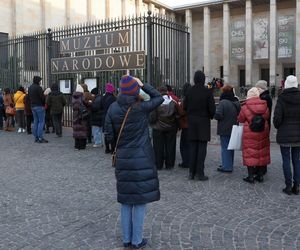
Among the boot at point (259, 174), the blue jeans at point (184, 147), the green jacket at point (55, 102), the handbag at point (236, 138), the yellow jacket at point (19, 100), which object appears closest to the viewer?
the boot at point (259, 174)

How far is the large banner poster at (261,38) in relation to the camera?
5019cm

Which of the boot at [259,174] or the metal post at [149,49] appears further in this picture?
the metal post at [149,49]

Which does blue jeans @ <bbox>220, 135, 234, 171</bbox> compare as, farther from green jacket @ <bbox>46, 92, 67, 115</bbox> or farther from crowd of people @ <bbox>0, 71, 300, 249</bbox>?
green jacket @ <bbox>46, 92, 67, 115</bbox>

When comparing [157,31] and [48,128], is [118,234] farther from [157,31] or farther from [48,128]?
[48,128]

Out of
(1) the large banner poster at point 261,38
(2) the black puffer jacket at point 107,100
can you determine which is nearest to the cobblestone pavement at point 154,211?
(2) the black puffer jacket at point 107,100

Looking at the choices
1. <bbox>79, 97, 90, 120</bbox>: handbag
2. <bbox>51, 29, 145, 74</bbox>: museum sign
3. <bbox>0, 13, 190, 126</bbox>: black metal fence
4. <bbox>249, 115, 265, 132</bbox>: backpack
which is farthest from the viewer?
<bbox>51, 29, 145, 74</bbox>: museum sign

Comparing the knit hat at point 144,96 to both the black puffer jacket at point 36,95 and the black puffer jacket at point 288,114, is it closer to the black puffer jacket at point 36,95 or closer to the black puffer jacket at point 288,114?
the black puffer jacket at point 288,114

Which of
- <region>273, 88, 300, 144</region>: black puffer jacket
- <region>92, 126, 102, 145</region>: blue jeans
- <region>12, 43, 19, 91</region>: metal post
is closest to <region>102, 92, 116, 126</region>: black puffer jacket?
<region>92, 126, 102, 145</region>: blue jeans

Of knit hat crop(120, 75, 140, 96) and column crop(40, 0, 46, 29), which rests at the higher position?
column crop(40, 0, 46, 29)

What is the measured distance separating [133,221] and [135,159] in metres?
0.66

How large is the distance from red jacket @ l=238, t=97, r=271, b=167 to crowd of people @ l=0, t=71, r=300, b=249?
0.05ft

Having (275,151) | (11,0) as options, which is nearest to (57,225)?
(275,151)

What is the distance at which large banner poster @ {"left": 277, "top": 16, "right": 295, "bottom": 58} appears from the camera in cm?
4869

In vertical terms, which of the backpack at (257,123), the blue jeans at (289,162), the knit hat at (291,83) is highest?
the knit hat at (291,83)
